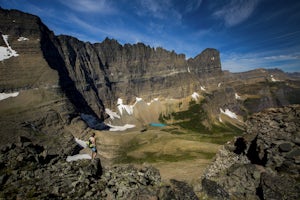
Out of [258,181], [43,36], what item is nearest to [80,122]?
[43,36]

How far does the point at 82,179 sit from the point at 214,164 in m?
18.0

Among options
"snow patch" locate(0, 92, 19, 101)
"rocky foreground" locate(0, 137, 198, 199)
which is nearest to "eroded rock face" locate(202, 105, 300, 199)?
"rocky foreground" locate(0, 137, 198, 199)

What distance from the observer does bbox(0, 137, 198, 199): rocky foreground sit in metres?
16.4

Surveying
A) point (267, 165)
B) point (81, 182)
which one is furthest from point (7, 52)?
point (267, 165)

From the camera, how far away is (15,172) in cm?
1986

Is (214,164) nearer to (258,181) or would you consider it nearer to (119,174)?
(258,181)

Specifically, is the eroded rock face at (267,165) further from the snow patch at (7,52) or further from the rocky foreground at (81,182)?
the snow patch at (7,52)

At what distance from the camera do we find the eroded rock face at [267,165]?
16.9m

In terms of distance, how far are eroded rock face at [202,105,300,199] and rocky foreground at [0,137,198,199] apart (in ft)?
16.1

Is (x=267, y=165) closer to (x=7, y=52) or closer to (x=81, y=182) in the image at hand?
(x=81, y=182)

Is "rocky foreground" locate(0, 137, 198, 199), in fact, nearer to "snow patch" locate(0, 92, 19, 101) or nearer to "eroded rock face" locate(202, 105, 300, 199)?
"eroded rock face" locate(202, 105, 300, 199)

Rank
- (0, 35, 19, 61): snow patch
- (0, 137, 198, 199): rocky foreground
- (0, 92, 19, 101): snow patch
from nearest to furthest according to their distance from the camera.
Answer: (0, 137, 198, 199): rocky foreground, (0, 92, 19, 101): snow patch, (0, 35, 19, 61): snow patch

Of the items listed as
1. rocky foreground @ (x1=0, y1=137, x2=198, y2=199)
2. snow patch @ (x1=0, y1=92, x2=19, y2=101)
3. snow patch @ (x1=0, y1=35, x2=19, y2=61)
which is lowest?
rocky foreground @ (x1=0, y1=137, x2=198, y2=199)

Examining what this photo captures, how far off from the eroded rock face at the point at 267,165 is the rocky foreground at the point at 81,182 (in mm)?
4908
